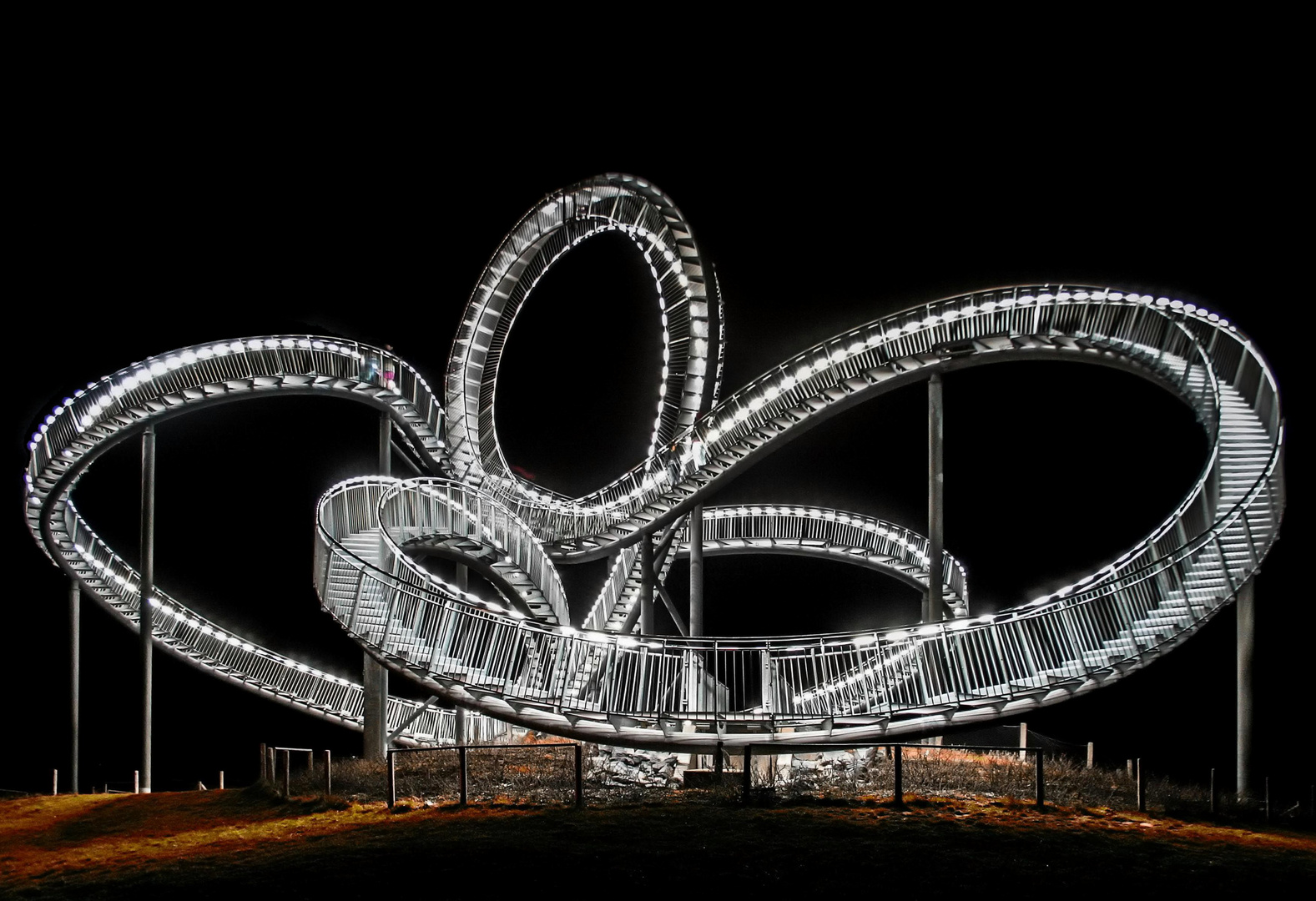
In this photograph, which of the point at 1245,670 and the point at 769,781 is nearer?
the point at 769,781

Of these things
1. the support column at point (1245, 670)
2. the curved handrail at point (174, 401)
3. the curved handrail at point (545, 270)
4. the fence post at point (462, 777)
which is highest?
the curved handrail at point (545, 270)

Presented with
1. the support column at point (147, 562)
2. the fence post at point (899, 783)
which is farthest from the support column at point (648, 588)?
the support column at point (147, 562)

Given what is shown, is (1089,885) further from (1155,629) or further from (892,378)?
(892,378)

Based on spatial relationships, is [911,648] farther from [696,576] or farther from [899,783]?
[696,576]

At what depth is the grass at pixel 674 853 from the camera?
38.6 feet

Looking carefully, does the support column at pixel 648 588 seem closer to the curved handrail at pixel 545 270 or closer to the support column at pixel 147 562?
the curved handrail at pixel 545 270

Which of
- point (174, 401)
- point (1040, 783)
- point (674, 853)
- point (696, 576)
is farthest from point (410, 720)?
point (1040, 783)

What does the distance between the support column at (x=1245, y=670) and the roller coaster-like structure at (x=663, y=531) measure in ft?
A: 3.58

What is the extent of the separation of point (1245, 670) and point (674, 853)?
9.31 metres

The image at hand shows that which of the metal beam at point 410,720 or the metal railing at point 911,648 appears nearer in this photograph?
the metal railing at point 911,648

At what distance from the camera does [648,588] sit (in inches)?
901

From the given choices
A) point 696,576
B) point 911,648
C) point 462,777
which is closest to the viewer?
point 462,777

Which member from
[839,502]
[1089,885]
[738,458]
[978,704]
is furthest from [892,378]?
[839,502]

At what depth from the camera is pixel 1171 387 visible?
66.3 feet
